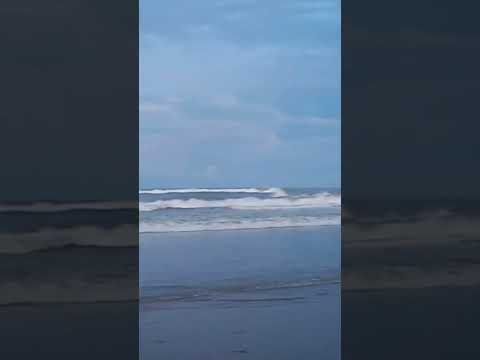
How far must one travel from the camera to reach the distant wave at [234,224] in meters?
8.63

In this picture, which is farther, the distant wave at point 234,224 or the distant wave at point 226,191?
the distant wave at point 226,191

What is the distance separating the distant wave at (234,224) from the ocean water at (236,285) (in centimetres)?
1

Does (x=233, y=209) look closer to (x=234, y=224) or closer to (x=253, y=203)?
(x=253, y=203)

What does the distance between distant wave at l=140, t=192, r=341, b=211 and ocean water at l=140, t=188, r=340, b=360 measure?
49mm
